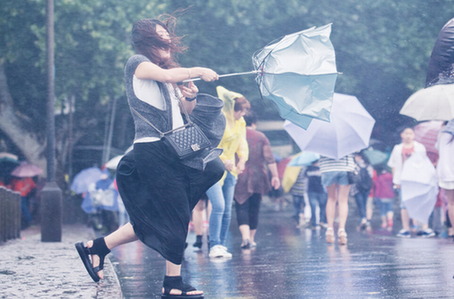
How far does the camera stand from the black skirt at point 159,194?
400cm

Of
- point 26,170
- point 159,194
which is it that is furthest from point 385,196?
point 159,194

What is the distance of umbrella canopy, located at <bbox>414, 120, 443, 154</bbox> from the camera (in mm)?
10914

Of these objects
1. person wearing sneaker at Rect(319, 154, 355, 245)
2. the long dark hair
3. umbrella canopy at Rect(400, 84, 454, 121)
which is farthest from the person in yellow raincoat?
umbrella canopy at Rect(400, 84, 454, 121)

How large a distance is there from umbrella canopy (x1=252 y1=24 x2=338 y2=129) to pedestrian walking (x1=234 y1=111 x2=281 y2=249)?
3145mm

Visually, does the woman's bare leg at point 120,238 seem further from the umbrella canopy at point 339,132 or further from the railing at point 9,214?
the umbrella canopy at point 339,132

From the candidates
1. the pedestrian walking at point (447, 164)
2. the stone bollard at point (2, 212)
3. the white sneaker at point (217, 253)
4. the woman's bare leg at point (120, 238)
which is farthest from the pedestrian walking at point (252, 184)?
the woman's bare leg at point (120, 238)

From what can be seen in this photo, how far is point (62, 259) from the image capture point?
6.13 meters

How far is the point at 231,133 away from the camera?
738 cm

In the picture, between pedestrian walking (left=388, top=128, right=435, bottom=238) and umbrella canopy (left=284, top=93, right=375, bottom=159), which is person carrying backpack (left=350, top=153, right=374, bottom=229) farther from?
umbrella canopy (left=284, top=93, right=375, bottom=159)

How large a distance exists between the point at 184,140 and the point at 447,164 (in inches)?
206

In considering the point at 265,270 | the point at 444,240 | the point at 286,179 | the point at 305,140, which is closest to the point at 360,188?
the point at 286,179

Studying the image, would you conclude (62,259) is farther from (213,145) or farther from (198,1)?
(198,1)

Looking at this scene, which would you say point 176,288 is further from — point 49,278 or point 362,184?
point 362,184

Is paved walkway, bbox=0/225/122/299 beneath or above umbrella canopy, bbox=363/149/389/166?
beneath
